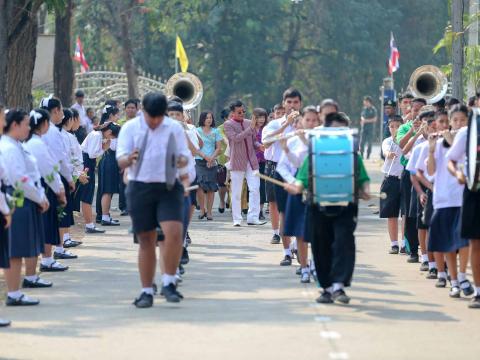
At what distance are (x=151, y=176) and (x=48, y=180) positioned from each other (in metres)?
2.40

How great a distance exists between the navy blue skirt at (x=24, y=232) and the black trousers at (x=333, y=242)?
7.94 feet

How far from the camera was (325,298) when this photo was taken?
12.6 m

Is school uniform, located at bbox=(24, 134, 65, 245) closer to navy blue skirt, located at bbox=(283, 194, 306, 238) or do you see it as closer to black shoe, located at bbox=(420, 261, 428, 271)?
navy blue skirt, located at bbox=(283, 194, 306, 238)

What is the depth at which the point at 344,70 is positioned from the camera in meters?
67.6

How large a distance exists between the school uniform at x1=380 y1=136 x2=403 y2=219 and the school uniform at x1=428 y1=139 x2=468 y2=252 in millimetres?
3462

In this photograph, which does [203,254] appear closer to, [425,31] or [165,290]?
[165,290]

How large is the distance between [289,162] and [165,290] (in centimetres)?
209

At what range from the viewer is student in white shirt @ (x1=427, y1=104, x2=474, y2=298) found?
13.0 metres

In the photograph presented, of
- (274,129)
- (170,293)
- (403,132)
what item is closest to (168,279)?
(170,293)

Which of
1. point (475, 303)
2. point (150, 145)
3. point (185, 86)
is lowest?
point (475, 303)

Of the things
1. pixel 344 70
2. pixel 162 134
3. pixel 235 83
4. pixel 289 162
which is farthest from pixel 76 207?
pixel 344 70

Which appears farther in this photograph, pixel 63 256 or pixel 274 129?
pixel 63 256

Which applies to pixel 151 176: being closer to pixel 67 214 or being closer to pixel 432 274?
pixel 432 274

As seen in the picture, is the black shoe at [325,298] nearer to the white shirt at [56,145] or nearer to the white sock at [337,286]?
the white sock at [337,286]
